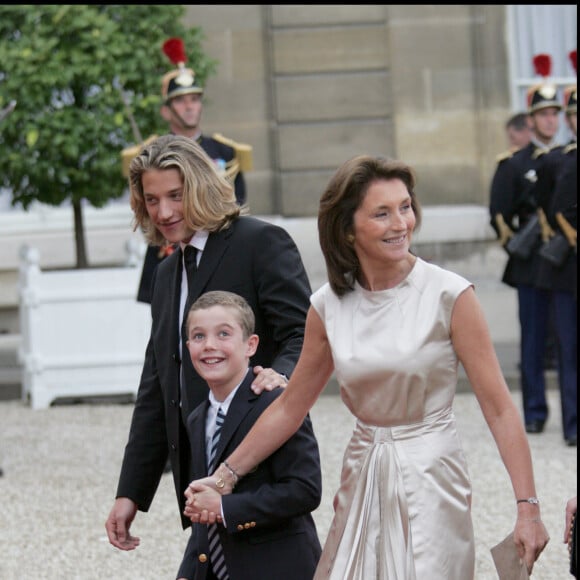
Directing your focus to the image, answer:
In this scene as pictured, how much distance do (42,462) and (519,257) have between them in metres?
2.97

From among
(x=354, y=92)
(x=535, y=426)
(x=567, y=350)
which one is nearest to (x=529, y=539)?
(x=567, y=350)

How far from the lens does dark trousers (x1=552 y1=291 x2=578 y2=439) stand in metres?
8.70

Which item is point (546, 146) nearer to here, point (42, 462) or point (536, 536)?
point (42, 462)

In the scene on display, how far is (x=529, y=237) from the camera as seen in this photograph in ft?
30.6

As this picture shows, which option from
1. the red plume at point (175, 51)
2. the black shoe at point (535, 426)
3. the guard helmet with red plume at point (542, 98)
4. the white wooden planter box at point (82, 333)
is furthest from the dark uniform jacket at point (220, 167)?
the white wooden planter box at point (82, 333)

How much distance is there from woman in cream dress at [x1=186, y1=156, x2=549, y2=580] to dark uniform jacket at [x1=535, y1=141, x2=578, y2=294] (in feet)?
16.2

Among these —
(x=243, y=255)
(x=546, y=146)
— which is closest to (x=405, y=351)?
(x=243, y=255)

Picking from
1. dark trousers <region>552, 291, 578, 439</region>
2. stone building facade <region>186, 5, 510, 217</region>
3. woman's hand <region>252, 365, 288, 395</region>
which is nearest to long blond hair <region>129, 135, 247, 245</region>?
woman's hand <region>252, 365, 288, 395</region>

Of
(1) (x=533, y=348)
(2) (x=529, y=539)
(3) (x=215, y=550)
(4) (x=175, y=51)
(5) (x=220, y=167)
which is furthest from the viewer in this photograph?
(4) (x=175, y=51)

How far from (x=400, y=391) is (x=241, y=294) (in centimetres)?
80

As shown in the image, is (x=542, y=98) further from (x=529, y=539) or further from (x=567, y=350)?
(x=529, y=539)

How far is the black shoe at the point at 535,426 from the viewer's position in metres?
9.25

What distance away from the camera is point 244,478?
12.2ft

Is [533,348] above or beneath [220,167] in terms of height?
beneath
